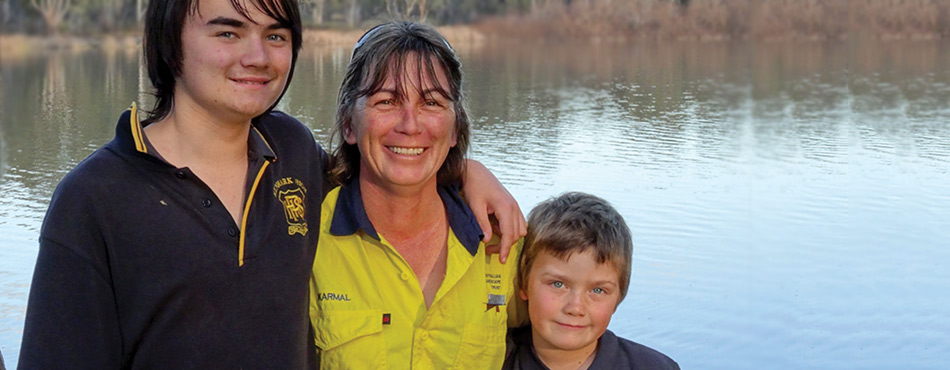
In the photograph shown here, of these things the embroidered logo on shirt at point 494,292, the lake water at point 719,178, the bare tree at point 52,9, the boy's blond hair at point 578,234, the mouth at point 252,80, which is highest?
the bare tree at point 52,9

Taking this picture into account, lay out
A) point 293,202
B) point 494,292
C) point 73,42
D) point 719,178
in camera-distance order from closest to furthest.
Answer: point 293,202 → point 494,292 → point 719,178 → point 73,42

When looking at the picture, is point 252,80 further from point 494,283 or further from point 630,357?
point 630,357

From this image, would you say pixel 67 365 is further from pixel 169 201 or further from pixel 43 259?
pixel 169 201

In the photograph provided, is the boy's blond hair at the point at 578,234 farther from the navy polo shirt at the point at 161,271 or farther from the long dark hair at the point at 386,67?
the navy polo shirt at the point at 161,271

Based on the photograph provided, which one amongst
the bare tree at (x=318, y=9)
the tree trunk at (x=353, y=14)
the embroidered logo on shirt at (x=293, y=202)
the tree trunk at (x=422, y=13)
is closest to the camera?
the embroidered logo on shirt at (x=293, y=202)

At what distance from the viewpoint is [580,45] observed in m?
30.8

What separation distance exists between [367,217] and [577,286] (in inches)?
19.5

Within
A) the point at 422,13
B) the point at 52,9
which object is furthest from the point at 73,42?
the point at 422,13

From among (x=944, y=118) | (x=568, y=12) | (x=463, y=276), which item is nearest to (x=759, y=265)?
(x=463, y=276)

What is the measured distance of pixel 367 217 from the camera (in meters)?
2.29

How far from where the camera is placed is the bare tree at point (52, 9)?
22781mm

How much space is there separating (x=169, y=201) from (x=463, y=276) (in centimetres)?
68

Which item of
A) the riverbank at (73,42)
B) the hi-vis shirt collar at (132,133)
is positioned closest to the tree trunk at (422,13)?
the hi-vis shirt collar at (132,133)

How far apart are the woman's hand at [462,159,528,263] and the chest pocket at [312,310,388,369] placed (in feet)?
1.09
